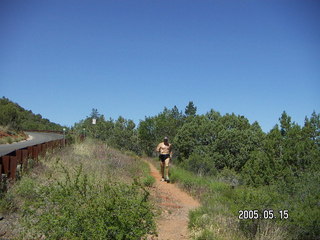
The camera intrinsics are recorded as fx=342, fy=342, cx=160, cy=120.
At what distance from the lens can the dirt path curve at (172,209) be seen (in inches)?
247

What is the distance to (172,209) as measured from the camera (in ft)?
26.9

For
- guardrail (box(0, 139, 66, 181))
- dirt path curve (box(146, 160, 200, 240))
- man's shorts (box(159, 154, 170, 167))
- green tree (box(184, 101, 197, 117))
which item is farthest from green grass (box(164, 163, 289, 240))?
green tree (box(184, 101, 197, 117))

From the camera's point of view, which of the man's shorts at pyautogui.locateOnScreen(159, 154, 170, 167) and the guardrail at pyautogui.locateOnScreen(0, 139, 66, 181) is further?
the man's shorts at pyautogui.locateOnScreen(159, 154, 170, 167)

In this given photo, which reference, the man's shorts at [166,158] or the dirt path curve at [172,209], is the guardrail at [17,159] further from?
the man's shorts at [166,158]

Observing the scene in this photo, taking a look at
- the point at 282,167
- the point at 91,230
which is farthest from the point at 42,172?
Answer: the point at 282,167

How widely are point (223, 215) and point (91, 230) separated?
10.7 feet
